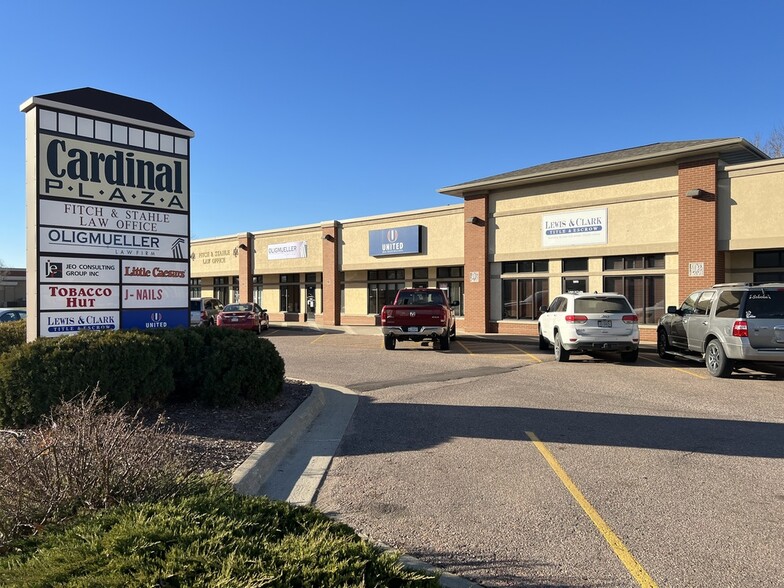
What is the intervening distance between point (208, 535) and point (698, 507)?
3.96 m

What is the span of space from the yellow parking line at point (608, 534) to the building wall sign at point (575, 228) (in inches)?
643

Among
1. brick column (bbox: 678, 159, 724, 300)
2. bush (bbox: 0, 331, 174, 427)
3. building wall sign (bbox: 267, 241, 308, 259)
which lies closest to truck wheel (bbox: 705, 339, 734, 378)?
brick column (bbox: 678, 159, 724, 300)

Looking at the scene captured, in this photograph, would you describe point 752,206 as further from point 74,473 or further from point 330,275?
point 330,275

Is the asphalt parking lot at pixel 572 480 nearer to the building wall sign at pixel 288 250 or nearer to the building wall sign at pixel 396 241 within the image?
the building wall sign at pixel 396 241

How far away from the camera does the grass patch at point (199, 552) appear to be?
2.56m

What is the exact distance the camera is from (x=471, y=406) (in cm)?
913

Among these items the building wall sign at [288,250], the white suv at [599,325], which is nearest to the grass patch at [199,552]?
the white suv at [599,325]

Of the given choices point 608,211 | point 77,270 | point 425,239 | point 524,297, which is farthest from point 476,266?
point 77,270

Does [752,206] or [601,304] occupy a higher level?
[752,206]

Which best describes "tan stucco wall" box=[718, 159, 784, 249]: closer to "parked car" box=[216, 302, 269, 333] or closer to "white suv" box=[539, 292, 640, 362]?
"white suv" box=[539, 292, 640, 362]

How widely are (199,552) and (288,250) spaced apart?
31923 mm

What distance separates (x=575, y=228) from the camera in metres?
21.6

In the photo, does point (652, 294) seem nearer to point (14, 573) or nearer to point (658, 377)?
point (658, 377)

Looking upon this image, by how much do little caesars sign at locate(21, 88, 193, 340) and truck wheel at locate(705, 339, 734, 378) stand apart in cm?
1073
